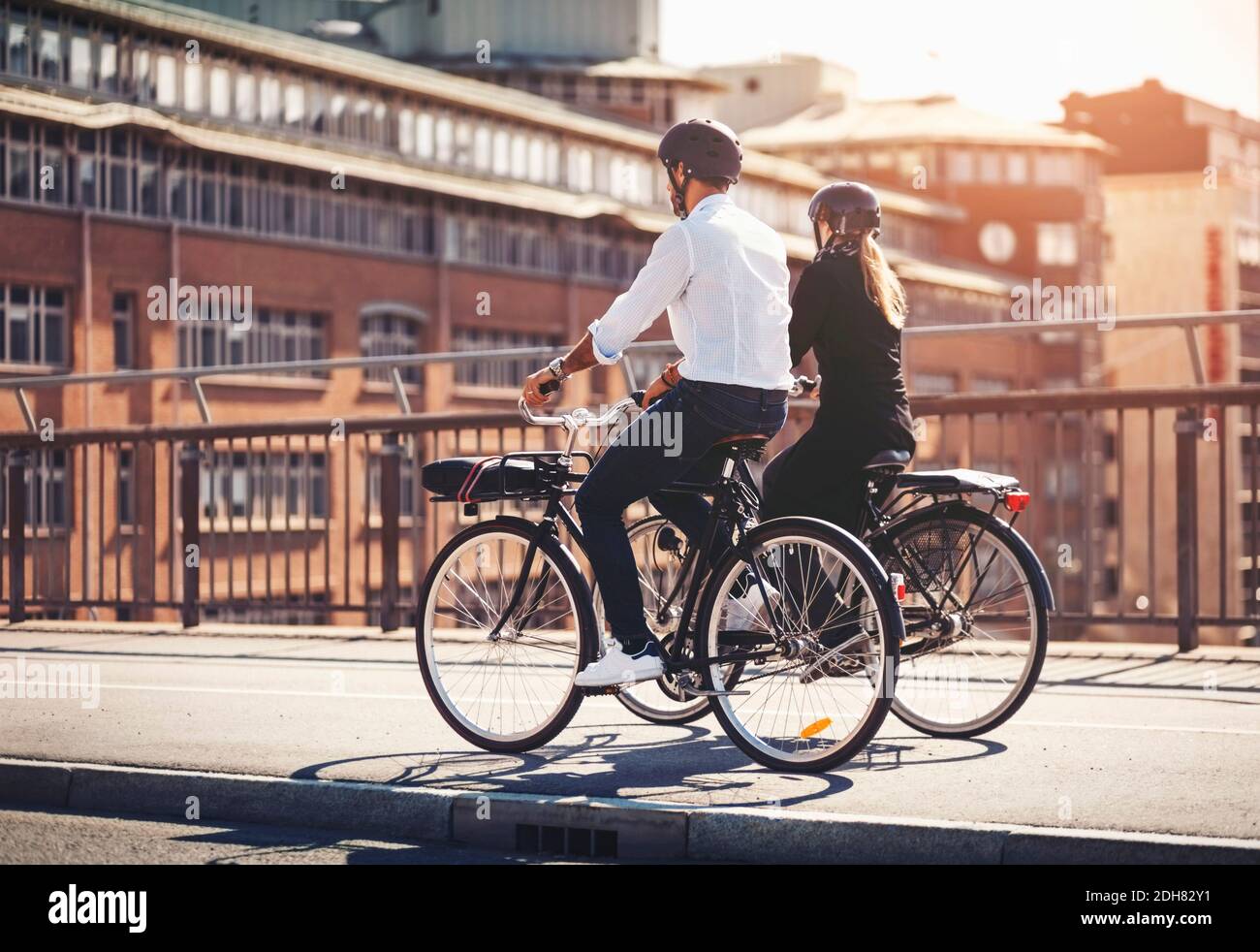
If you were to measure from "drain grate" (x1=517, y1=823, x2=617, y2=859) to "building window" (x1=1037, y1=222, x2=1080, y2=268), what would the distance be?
2897 inches

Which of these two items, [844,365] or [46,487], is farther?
[46,487]

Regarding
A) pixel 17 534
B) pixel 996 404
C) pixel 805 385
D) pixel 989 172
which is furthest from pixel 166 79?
pixel 989 172

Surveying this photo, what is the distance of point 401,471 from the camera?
11.0m

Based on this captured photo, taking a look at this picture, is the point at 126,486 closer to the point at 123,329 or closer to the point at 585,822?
the point at 585,822

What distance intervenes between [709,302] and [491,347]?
44802 mm

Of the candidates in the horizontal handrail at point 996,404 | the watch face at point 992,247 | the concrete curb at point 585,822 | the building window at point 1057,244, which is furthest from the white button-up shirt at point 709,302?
the building window at point 1057,244

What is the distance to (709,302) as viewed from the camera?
19.1ft

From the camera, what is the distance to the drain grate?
5117 mm

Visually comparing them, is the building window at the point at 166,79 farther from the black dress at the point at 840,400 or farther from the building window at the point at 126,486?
the black dress at the point at 840,400

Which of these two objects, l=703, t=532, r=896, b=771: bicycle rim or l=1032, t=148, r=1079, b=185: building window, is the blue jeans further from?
l=1032, t=148, r=1079, b=185: building window

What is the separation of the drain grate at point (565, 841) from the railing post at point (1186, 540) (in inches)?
187

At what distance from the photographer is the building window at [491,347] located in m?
49.4
